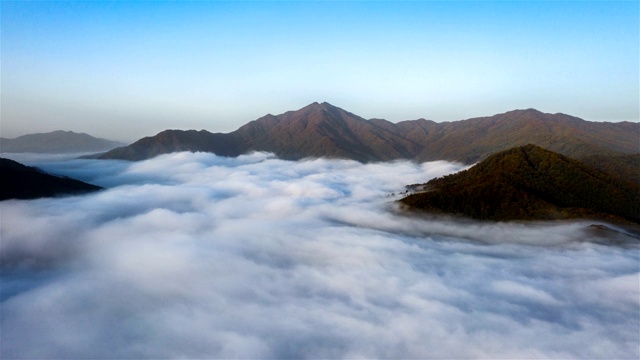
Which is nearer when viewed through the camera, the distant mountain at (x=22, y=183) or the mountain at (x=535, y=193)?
the mountain at (x=535, y=193)

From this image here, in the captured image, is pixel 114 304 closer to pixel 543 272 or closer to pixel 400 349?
pixel 400 349

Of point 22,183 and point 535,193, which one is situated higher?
point 22,183

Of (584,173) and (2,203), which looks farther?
(584,173)

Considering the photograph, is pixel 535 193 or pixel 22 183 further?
pixel 22 183

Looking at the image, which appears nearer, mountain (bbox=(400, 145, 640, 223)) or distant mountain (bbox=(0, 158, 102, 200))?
mountain (bbox=(400, 145, 640, 223))

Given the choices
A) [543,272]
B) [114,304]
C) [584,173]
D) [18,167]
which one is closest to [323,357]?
[114,304]

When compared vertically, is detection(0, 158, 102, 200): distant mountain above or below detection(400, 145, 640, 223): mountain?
above

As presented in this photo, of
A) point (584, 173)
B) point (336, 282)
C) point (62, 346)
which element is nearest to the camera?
point (62, 346)

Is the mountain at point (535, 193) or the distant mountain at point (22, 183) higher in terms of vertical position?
the distant mountain at point (22, 183)
